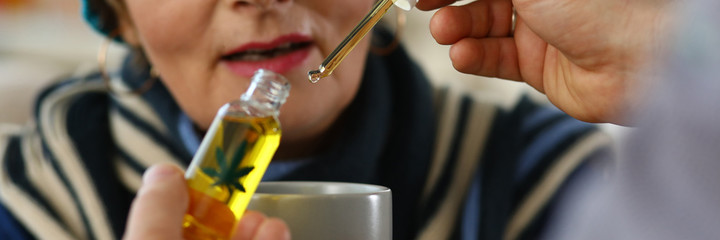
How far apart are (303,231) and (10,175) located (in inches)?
25.9

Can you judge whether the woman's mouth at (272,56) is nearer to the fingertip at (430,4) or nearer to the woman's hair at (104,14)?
the fingertip at (430,4)

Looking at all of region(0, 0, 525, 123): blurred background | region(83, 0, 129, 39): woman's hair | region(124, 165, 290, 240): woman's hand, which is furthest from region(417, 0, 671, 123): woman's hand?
region(0, 0, 525, 123): blurred background

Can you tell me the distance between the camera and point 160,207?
0.31m

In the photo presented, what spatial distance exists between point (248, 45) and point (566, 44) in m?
0.29

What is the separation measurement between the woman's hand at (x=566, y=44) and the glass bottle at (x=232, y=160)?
20 cm

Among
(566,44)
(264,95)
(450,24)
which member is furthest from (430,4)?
(264,95)

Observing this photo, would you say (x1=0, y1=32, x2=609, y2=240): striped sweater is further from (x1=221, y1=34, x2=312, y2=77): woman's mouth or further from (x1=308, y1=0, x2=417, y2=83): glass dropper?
(x1=308, y1=0, x2=417, y2=83): glass dropper

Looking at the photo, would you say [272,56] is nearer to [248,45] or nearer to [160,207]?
[248,45]

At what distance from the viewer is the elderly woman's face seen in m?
0.65

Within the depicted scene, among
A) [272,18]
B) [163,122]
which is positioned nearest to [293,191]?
[272,18]

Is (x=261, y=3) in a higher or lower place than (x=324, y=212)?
higher

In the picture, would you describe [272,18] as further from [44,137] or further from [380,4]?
[44,137]

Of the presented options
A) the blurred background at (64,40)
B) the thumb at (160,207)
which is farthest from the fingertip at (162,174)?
the blurred background at (64,40)

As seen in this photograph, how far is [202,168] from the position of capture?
1.18 feet
